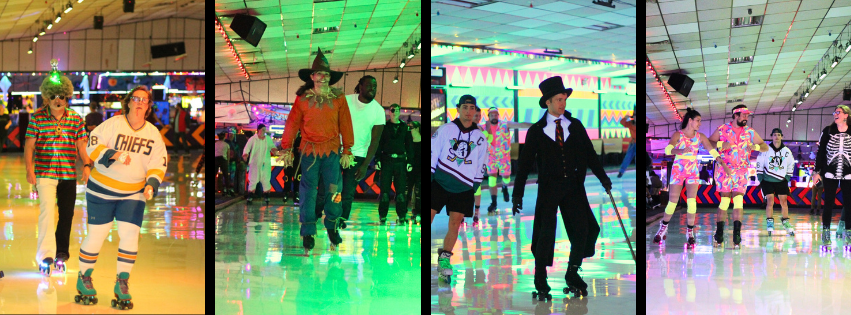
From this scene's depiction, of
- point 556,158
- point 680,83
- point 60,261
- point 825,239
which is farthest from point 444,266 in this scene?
point 680,83

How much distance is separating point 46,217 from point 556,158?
3.01 metres

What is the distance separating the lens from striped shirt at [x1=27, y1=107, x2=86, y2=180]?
4234 millimetres

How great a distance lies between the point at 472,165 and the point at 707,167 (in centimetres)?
892

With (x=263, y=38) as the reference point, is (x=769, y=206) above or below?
below

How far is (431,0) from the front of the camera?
3.76 meters

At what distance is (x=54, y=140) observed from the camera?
4.24m

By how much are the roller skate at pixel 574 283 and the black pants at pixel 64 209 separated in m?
2.95

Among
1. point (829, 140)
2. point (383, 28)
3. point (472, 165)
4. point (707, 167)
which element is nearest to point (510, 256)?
point (472, 165)

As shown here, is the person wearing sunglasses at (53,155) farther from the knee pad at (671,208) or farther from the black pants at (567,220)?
the knee pad at (671,208)

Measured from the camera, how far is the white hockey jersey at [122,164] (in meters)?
3.40

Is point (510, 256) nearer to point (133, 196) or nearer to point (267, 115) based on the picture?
point (267, 115)

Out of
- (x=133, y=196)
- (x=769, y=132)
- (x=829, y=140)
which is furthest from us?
(x=769, y=132)

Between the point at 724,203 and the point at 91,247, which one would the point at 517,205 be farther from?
the point at 724,203

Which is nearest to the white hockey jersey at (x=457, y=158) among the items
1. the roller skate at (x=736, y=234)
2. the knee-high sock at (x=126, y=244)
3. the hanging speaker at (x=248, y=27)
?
the hanging speaker at (x=248, y=27)
